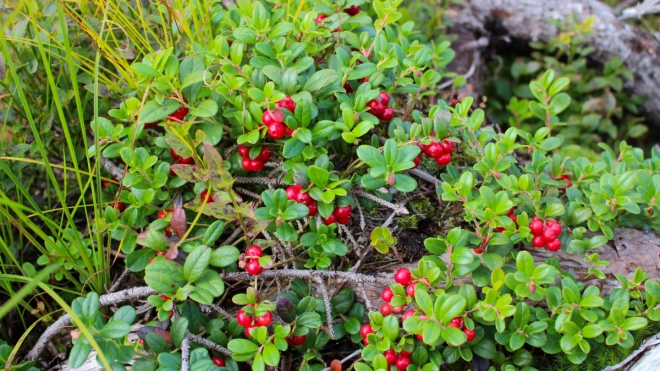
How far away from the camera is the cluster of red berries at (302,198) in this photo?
198cm

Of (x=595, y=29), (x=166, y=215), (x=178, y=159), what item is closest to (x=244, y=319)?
(x=166, y=215)

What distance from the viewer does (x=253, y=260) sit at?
189cm

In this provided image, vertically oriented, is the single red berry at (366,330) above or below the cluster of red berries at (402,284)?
below

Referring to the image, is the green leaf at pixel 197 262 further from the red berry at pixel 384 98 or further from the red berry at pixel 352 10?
the red berry at pixel 352 10

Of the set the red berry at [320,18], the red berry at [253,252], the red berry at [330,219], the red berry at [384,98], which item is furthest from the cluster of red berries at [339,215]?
the red berry at [320,18]

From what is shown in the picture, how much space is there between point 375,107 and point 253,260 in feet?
2.72

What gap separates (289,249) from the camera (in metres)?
2.14

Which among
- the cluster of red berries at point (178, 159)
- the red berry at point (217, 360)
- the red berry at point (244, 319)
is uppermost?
the cluster of red berries at point (178, 159)

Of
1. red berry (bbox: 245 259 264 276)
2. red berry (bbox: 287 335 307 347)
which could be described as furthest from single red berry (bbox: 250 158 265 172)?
red berry (bbox: 287 335 307 347)

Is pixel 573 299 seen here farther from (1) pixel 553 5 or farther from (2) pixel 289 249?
(1) pixel 553 5

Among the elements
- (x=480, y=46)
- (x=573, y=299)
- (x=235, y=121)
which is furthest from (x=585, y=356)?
(x=480, y=46)

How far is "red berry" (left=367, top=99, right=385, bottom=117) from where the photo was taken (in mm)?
2201

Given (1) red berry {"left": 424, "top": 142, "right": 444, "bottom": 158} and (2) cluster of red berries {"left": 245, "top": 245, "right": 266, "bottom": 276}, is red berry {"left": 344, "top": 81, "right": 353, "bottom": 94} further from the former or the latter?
(2) cluster of red berries {"left": 245, "top": 245, "right": 266, "bottom": 276}

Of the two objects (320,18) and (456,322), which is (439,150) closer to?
(456,322)
